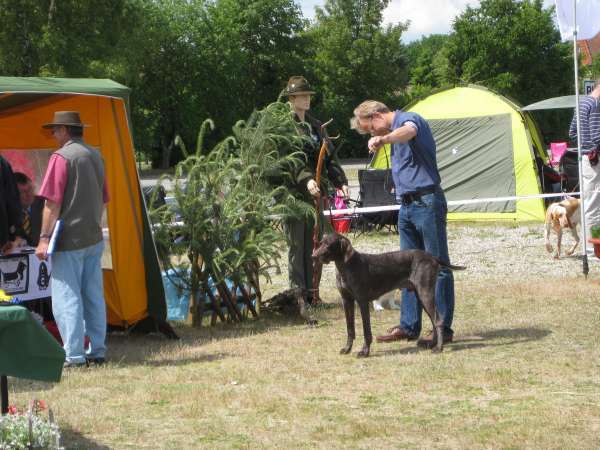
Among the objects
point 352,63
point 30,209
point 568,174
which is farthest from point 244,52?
point 30,209

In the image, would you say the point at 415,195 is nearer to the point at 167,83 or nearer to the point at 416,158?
the point at 416,158

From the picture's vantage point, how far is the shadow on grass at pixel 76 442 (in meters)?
4.55

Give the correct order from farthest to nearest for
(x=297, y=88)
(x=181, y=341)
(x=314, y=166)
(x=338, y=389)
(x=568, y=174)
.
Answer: (x=568, y=174) < (x=314, y=166) < (x=297, y=88) < (x=181, y=341) < (x=338, y=389)

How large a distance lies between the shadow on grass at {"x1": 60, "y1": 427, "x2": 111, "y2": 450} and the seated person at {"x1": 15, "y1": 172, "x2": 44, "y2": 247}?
9.86ft

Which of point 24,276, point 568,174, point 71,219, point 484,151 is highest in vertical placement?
point 484,151

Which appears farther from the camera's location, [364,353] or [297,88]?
[297,88]

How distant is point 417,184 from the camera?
6738 mm

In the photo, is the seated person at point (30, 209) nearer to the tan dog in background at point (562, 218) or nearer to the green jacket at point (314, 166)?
the green jacket at point (314, 166)

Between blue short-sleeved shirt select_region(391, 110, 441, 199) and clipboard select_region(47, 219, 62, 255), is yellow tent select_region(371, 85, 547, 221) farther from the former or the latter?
clipboard select_region(47, 219, 62, 255)

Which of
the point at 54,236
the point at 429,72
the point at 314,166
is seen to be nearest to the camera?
the point at 54,236

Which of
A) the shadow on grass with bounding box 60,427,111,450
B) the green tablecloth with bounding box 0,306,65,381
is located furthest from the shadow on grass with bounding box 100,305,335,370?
the green tablecloth with bounding box 0,306,65,381

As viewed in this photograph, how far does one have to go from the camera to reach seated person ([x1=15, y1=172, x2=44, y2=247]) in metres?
7.59

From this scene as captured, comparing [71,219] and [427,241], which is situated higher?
[71,219]

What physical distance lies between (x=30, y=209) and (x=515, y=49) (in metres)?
44.1
